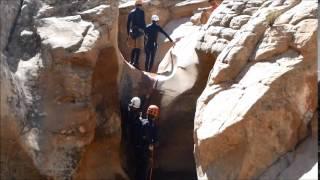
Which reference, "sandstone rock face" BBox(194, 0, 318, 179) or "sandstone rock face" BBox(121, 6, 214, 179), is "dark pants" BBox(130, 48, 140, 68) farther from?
"sandstone rock face" BBox(194, 0, 318, 179)

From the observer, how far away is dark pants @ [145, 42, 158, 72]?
40.4 feet

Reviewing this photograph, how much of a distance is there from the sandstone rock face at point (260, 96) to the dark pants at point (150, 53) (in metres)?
4.20

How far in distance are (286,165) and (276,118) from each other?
0.60m

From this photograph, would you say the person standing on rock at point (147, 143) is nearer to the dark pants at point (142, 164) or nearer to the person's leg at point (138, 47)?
the dark pants at point (142, 164)

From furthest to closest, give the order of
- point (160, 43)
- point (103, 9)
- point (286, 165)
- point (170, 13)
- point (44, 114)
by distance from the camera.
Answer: point (170, 13) → point (160, 43) → point (103, 9) → point (44, 114) → point (286, 165)

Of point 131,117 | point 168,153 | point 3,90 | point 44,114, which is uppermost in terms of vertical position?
point 3,90

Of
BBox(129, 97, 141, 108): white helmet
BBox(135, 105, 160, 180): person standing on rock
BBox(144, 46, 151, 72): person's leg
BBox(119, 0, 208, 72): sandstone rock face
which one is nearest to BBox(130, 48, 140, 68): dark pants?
BBox(144, 46, 151, 72): person's leg

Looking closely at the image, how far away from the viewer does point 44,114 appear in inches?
327

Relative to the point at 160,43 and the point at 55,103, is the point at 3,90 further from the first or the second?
the point at 160,43

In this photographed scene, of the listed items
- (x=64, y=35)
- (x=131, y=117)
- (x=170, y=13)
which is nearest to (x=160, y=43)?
(x=170, y=13)

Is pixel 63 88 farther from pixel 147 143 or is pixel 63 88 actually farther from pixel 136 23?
pixel 136 23

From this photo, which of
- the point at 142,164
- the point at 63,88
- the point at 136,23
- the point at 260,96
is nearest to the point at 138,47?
the point at 136,23

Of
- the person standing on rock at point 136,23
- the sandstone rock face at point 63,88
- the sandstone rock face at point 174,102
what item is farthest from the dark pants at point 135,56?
the sandstone rock face at point 63,88

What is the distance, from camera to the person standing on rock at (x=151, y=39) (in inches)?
473
